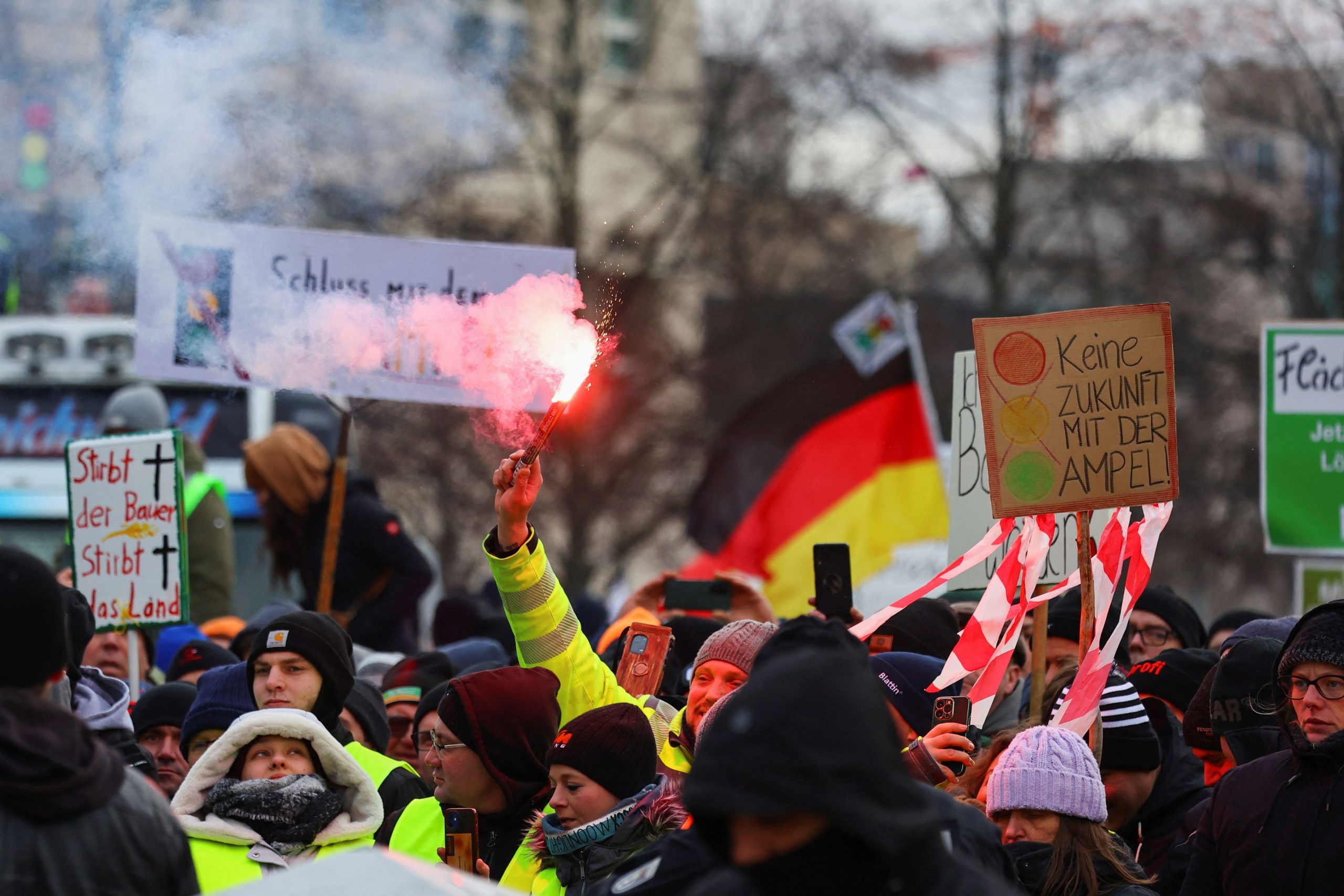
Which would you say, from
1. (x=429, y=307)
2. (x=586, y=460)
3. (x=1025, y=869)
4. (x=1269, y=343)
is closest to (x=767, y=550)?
(x=1269, y=343)

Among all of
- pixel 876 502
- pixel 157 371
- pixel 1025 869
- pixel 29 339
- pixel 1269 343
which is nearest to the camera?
pixel 1025 869

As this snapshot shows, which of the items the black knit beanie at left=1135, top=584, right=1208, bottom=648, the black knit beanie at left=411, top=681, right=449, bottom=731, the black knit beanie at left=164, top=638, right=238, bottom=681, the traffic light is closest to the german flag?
the black knit beanie at left=1135, top=584, right=1208, bottom=648

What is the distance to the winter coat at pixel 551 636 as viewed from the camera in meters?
4.70

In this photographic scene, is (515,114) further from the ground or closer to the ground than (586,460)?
further from the ground

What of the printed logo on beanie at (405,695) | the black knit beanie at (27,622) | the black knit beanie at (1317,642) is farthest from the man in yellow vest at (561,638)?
the printed logo on beanie at (405,695)

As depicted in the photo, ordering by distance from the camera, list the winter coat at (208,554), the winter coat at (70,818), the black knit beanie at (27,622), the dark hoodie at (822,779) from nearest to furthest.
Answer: the dark hoodie at (822,779)
the winter coat at (70,818)
the black knit beanie at (27,622)
the winter coat at (208,554)

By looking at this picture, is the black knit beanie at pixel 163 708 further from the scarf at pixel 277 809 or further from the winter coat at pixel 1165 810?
the winter coat at pixel 1165 810

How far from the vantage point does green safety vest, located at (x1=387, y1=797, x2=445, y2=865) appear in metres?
4.26

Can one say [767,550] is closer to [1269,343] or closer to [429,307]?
[1269,343]

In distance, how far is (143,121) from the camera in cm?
816

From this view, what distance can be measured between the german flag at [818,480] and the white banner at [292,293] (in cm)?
321

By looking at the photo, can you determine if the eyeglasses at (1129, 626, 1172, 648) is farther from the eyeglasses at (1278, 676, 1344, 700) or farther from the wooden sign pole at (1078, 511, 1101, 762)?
the eyeglasses at (1278, 676, 1344, 700)

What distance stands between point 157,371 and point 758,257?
52.2 ft

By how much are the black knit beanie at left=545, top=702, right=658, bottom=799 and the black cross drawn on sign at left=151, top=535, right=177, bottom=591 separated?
292 cm
